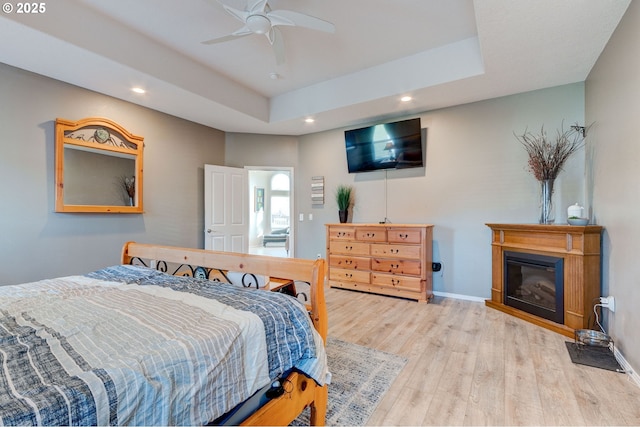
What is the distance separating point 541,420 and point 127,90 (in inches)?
180

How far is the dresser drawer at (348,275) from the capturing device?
13.4ft

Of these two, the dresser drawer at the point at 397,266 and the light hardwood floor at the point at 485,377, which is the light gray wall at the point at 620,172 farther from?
the dresser drawer at the point at 397,266

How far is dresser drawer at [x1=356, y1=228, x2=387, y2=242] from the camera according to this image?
3.95 m

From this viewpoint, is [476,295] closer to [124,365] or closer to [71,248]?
[124,365]

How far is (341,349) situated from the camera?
2365 mm

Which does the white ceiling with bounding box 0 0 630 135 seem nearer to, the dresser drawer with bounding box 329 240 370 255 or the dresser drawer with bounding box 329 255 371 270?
the dresser drawer with bounding box 329 240 370 255

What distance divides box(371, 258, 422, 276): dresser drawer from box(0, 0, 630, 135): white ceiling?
206 centimetres

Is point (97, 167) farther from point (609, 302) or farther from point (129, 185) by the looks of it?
point (609, 302)

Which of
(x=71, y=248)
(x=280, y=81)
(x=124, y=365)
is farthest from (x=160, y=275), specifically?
(x=280, y=81)

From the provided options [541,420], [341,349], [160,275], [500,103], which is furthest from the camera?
[500,103]

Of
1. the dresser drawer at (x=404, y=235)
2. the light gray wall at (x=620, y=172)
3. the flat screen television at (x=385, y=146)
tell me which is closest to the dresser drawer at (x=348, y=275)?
the dresser drawer at (x=404, y=235)

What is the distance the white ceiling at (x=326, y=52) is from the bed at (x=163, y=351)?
2.16 m

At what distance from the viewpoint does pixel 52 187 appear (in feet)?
9.88

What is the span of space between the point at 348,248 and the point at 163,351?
11.4ft
